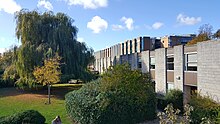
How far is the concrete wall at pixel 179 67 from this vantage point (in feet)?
60.6

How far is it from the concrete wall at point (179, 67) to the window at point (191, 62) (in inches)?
17.9

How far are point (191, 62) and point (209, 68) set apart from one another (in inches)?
97.1

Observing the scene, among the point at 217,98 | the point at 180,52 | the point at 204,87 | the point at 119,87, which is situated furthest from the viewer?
the point at 180,52

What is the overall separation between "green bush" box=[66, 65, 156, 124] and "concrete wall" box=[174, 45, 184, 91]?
249 inches

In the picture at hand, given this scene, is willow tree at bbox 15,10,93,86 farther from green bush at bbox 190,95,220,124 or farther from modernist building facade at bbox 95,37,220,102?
green bush at bbox 190,95,220,124

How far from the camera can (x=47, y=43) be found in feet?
88.7

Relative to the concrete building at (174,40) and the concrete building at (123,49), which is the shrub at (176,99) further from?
the concrete building at (174,40)

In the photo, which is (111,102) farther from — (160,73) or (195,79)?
(160,73)

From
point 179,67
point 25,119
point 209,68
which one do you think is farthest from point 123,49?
point 25,119

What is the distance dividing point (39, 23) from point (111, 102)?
1954 centimetres

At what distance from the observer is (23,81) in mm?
26266

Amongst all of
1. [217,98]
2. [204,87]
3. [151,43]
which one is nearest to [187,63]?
[204,87]

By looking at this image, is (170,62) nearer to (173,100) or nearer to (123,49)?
(173,100)

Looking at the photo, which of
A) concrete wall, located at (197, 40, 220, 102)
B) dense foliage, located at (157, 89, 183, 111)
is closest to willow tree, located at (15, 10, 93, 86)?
dense foliage, located at (157, 89, 183, 111)
